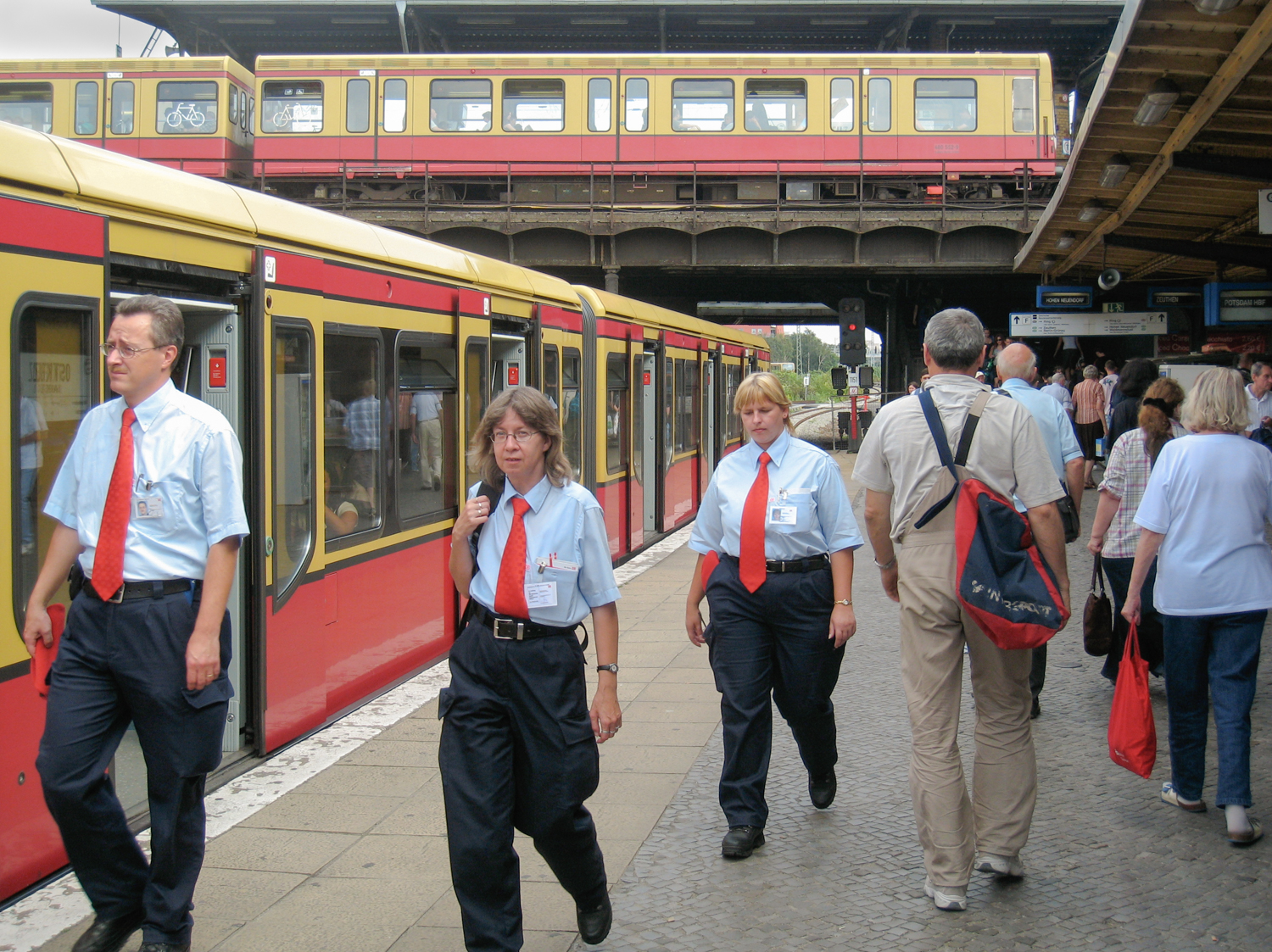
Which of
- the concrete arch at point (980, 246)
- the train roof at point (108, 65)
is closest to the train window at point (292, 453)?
the train roof at point (108, 65)

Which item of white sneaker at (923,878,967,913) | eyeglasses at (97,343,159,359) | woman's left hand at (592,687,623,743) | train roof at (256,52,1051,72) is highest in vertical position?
train roof at (256,52,1051,72)

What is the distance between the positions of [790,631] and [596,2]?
43.6 meters

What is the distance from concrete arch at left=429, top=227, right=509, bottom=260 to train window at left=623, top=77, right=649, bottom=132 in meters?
3.30

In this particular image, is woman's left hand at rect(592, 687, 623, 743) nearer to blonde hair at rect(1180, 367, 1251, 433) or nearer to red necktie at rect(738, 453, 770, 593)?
red necktie at rect(738, 453, 770, 593)

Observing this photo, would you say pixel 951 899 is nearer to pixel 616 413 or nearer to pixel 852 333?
pixel 616 413

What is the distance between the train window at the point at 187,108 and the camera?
24.6 metres

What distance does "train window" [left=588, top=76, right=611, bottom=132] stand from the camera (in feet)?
78.6

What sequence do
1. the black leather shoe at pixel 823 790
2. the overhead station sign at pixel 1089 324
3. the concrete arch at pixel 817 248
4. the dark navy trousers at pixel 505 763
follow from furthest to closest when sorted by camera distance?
the concrete arch at pixel 817 248 < the overhead station sign at pixel 1089 324 < the black leather shoe at pixel 823 790 < the dark navy trousers at pixel 505 763

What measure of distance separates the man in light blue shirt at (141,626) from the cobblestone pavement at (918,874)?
4.09 feet

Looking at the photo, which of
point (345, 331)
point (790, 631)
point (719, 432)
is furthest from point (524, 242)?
point (790, 631)

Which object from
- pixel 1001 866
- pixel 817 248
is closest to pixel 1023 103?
pixel 817 248

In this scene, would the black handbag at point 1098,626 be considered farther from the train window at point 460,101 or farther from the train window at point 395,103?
the train window at point 395,103

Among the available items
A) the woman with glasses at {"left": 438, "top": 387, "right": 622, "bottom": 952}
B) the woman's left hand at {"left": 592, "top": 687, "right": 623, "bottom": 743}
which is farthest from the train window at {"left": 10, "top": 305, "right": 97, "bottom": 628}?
the woman's left hand at {"left": 592, "top": 687, "right": 623, "bottom": 743}

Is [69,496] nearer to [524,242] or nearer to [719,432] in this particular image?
[719,432]
